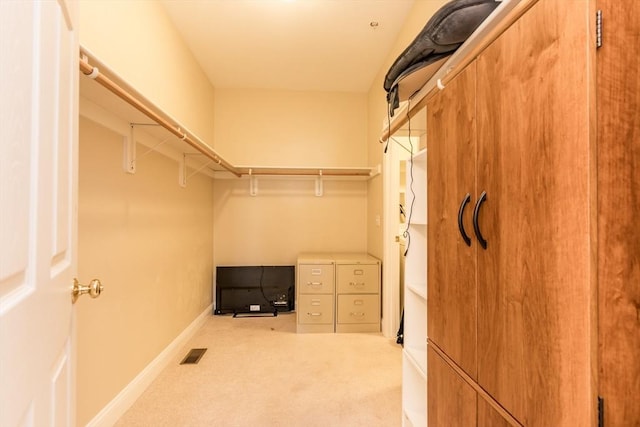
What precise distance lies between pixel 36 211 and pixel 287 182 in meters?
3.05

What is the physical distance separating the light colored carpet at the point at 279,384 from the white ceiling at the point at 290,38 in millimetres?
2761

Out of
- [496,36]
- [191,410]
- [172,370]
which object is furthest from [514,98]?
[172,370]

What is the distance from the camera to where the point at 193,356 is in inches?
91.3

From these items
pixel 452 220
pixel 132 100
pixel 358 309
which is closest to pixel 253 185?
pixel 358 309

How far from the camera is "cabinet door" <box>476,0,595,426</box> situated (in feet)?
1.65

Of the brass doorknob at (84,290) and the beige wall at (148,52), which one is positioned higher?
the beige wall at (148,52)

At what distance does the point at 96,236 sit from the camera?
4.81ft

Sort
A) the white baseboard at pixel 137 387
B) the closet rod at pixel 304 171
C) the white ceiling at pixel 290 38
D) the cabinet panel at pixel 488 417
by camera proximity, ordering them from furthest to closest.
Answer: the closet rod at pixel 304 171 → the white ceiling at pixel 290 38 → the white baseboard at pixel 137 387 → the cabinet panel at pixel 488 417

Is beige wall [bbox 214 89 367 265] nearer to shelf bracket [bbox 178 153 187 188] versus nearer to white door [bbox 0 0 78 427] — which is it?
shelf bracket [bbox 178 153 187 188]

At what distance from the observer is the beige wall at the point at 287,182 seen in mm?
3533

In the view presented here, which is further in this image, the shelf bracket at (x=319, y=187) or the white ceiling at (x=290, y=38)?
the shelf bracket at (x=319, y=187)

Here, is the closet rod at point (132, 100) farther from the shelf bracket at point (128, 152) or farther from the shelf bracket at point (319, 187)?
the shelf bracket at point (319, 187)

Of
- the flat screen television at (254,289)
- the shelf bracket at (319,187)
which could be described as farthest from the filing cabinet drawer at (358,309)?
the shelf bracket at (319,187)

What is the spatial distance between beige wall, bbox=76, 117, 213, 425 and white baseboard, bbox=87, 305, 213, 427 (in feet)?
0.12
